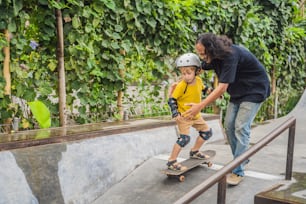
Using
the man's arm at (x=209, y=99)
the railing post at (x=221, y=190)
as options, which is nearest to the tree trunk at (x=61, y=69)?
the man's arm at (x=209, y=99)

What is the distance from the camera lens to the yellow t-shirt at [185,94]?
3.44m

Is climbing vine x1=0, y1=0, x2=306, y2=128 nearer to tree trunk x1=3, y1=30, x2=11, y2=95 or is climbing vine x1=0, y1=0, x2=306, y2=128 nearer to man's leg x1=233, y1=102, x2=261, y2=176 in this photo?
tree trunk x1=3, y1=30, x2=11, y2=95

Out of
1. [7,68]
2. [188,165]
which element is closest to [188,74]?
[188,165]

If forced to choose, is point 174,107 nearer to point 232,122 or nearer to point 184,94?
point 184,94

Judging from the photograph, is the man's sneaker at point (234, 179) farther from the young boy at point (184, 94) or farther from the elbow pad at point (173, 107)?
the elbow pad at point (173, 107)

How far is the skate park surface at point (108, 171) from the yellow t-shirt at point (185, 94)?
0.76 meters

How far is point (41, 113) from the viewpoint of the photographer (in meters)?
4.02

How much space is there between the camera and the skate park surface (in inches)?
119

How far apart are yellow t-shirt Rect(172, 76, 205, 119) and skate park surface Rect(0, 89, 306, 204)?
0.76 metres

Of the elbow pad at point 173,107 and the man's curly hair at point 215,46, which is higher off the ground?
the man's curly hair at point 215,46

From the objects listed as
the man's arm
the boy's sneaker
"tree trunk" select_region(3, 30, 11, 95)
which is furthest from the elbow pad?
"tree trunk" select_region(3, 30, 11, 95)

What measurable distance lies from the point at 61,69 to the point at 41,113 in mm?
608

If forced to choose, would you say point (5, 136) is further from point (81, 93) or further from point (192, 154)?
point (192, 154)

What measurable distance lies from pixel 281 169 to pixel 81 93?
102 inches
